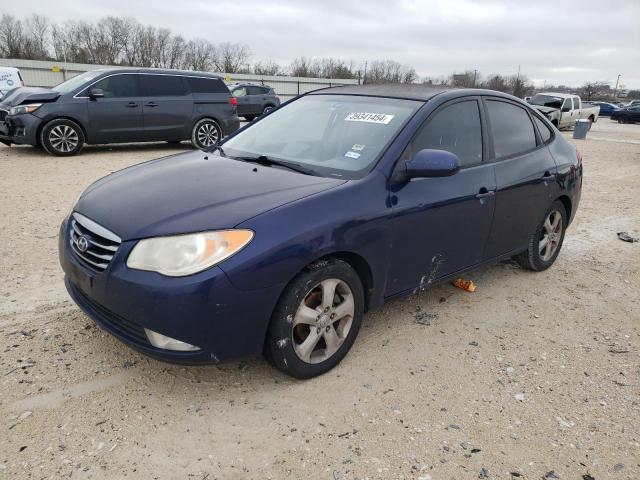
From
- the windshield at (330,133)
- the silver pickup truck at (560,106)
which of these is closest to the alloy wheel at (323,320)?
the windshield at (330,133)

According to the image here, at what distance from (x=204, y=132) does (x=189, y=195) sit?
906 cm

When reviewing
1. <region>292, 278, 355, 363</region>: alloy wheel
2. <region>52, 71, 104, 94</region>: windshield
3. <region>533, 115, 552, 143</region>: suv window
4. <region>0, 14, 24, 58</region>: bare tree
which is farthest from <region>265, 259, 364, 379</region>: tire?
<region>0, 14, 24, 58</region>: bare tree

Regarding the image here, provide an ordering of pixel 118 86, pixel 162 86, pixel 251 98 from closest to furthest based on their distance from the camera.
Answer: pixel 118 86, pixel 162 86, pixel 251 98

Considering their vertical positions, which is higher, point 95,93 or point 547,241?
point 95,93

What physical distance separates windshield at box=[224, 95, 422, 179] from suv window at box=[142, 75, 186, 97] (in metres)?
7.32

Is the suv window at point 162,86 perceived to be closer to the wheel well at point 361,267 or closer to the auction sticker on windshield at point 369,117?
the auction sticker on windshield at point 369,117

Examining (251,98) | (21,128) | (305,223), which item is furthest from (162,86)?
(251,98)

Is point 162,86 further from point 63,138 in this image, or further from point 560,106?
point 560,106

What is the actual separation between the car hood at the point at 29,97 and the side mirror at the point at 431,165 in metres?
8.56

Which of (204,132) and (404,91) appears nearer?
(404,91)

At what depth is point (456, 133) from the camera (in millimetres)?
3602

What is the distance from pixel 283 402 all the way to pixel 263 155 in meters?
1.66

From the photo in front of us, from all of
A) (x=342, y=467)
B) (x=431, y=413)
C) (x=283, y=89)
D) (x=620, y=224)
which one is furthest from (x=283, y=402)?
(x=283, y=89)

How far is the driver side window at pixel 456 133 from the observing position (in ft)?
10.9
